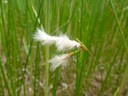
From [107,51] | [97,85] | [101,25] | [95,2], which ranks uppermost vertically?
[95,2]

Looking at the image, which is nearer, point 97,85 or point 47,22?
point 47,22

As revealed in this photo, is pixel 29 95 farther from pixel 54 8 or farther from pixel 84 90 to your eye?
pixel 54 8

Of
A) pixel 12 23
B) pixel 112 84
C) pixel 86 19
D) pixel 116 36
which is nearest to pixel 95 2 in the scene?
pixel 86 19

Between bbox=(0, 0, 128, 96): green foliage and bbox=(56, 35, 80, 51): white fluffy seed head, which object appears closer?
bbox=(56, 35, 80, 51): white fluffy seed head

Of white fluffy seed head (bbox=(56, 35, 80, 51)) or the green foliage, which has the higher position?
white fluffy seed head (bbox=(56, 35, 80, 51))

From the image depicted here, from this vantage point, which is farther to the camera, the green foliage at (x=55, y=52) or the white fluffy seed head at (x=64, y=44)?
the green foliage at (x=55, y=52)

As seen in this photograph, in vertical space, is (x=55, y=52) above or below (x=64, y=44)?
below

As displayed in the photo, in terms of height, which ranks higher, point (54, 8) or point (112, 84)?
point (54, 8)

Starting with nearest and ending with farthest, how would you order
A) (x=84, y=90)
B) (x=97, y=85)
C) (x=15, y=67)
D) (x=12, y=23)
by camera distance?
(x=12, y=23) → (x=15, y=67) → (x=84, y=90) → (x=97, y=85)

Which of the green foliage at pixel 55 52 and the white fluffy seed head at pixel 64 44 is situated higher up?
the white fluffy seed head at pixel 64 44

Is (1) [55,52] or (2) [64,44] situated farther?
(1) [55,52]

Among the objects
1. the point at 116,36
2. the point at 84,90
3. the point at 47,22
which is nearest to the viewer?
the point at 47,22
